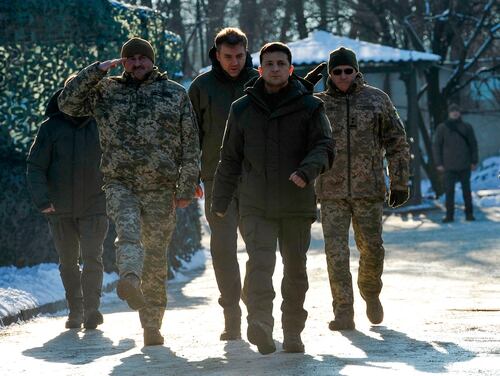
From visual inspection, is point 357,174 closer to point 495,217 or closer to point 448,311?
point 448,311

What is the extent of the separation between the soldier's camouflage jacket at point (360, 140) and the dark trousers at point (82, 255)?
1882 millimetres

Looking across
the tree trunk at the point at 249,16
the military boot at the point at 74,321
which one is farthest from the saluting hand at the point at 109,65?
the tree trunk at the point at 249,16

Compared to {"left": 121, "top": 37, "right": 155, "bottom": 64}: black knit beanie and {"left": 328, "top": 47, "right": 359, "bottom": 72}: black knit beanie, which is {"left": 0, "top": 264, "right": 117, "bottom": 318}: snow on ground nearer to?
{"left": 121, "top": 37, "right": 155, "bottom": 64}: black knit beanie

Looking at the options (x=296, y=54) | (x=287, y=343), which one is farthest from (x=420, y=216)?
(x=287, y=343)

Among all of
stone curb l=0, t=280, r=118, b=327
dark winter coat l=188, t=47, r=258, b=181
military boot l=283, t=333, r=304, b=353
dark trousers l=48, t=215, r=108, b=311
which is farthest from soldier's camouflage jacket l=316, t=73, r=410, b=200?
stone curb l=0, t=280, r=118, b=327

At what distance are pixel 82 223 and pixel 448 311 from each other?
107 inches

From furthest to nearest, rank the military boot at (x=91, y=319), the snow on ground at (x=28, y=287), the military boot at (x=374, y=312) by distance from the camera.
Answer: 1. the snow on ground at (x=28, y=287)
2. the military boot at (x=91, y=319)
3. the military boot at (x=374, y=312)

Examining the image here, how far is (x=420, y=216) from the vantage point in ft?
76.3

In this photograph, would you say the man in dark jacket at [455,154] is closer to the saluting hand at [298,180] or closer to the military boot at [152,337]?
the military boot at [152,337]

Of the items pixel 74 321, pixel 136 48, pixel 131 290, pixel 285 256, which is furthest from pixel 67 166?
pixel 285 256

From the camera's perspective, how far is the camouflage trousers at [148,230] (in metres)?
8.38

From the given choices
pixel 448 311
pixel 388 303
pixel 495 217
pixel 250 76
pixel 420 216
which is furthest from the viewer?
pixel 420 216

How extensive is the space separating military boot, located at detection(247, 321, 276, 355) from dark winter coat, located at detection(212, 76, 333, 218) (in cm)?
64

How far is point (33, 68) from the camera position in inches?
544
